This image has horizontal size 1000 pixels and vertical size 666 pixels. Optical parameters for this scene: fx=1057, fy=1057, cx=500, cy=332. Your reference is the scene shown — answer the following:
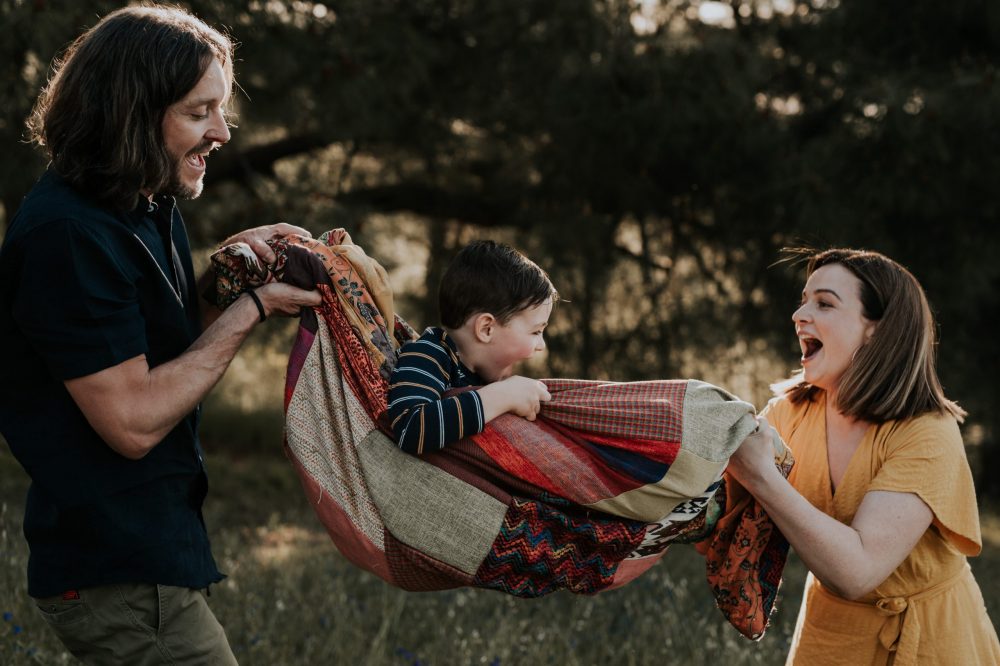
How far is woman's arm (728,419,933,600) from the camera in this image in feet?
8.21

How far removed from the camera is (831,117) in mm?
→ 7195

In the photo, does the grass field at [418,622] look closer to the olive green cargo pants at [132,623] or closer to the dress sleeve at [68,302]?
the olive green cargo pants at [132,623]

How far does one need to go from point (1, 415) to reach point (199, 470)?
0.45m

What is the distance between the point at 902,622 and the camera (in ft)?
8.80

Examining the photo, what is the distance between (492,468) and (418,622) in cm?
233

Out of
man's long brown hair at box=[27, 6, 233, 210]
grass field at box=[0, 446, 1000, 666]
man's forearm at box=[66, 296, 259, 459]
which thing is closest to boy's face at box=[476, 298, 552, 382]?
man's forearm at box=[66, 296, 259, 459]

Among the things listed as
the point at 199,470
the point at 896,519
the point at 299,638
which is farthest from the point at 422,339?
the point at 299,638

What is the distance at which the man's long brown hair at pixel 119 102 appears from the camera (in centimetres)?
222

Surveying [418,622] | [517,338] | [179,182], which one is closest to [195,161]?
[179,182]

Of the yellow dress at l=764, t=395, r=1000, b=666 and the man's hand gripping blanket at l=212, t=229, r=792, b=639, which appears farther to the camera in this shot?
the yellow dress at l=764, t=395, r=1000, b=666

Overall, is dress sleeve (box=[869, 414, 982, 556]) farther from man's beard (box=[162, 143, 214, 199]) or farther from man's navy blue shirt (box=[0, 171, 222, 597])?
man's beard (box=[162, 143, 214, 199])

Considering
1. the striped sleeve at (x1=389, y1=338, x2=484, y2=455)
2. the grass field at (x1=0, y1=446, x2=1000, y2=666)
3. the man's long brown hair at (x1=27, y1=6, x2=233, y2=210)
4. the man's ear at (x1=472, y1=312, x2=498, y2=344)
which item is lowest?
the grass field at (x1=0, y1=446, x2=1000, y2=666)

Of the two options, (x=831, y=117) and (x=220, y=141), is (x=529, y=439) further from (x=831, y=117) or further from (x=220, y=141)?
(x=831, y=117)

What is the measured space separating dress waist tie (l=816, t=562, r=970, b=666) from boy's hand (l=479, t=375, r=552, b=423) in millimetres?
1018
